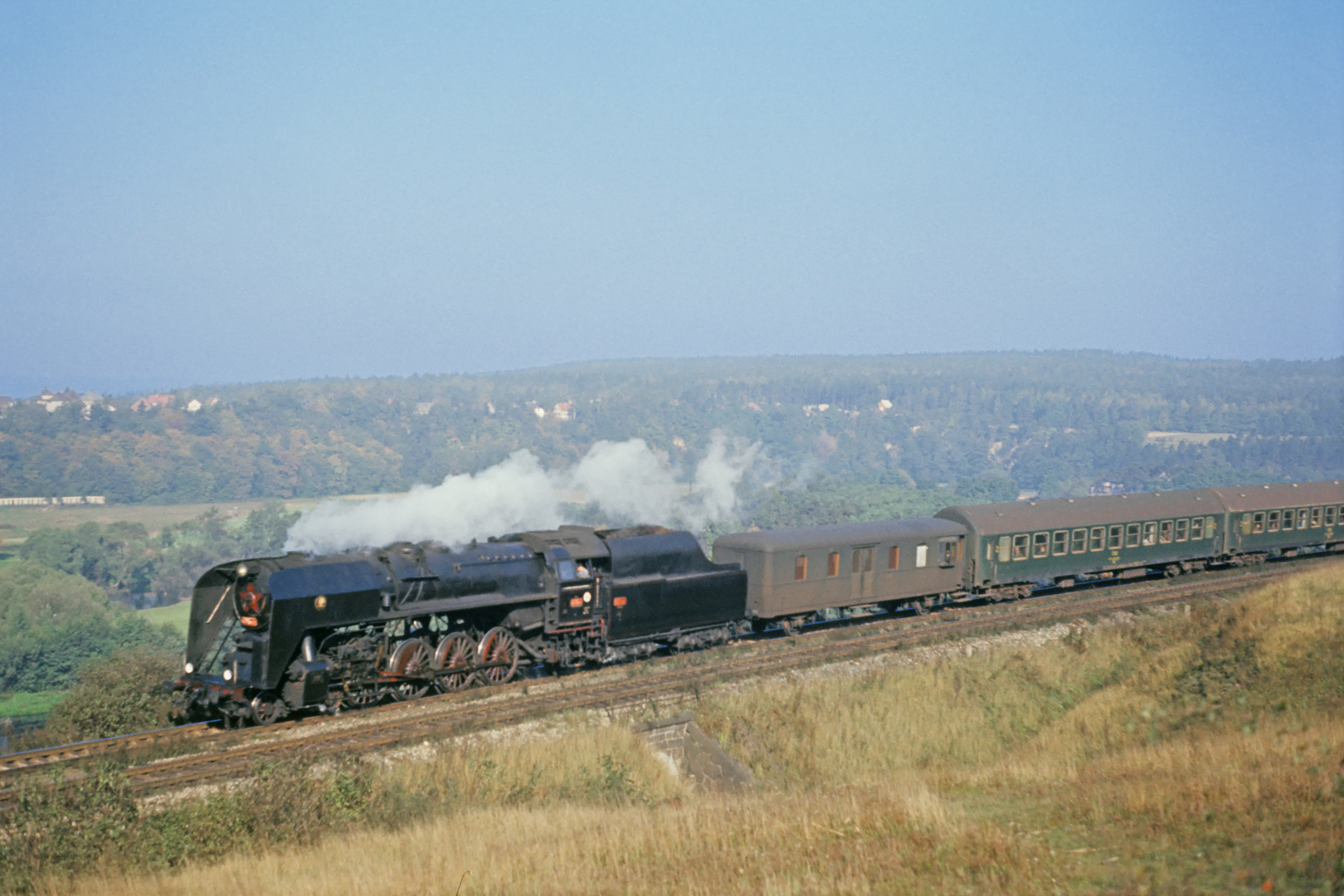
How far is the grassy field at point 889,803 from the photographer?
1230 cm

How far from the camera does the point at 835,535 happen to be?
30.2 meters

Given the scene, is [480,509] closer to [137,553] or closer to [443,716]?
[443,716]

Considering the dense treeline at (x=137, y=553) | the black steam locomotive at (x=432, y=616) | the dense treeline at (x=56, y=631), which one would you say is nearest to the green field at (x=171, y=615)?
the dense treeline at (x=137, y=553)

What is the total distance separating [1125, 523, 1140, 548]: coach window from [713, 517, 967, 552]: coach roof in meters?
8.26

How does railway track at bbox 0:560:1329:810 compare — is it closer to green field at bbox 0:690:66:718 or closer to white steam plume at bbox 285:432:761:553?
white steam plume at bbox 285:432:761:553

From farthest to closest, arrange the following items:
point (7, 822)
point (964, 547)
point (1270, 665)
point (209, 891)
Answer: point (964, 547) → point (1270, 665) → point (7, 822) → point (209, 891)

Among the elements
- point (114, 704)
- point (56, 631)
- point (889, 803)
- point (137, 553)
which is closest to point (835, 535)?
point (889, 803)

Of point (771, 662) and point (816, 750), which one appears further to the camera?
point (771, 662)

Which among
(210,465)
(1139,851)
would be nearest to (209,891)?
(1139,851)

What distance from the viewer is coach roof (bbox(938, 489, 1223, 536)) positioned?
34.4 m

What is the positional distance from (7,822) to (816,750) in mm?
14641

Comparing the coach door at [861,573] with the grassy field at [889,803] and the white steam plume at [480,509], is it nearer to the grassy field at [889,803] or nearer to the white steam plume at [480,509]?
the grassy field at [889,803]

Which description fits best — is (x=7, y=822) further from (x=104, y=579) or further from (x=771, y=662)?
(x=104, y=579)

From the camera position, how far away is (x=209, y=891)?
12438 mm
